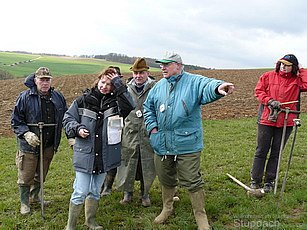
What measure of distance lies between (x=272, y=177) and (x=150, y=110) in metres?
2.78

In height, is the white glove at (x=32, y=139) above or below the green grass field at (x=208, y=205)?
above

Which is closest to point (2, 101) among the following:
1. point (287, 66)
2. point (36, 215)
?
point (36, 215)

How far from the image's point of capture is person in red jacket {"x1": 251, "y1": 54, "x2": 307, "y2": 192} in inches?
234

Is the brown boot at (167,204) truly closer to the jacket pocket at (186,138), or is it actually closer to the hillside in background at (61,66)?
the jacket pocket at (186,138)

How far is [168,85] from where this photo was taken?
4.93 meters

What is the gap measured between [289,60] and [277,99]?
0.66 metres

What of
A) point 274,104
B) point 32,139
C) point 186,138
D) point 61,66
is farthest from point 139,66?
point 61,66

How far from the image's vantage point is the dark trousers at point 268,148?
625 cm

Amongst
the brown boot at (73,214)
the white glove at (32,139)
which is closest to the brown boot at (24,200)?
the white glove at (32,139)

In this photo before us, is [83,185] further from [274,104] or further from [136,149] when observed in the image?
[274,104]

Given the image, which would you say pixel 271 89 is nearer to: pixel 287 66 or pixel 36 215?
pixel 287 66

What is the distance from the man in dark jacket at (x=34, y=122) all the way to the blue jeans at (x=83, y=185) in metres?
0.96

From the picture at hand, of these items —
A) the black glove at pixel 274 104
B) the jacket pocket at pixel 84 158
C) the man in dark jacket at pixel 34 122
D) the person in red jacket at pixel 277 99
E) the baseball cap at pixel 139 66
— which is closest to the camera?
the jacket pocket at pixel 84 158

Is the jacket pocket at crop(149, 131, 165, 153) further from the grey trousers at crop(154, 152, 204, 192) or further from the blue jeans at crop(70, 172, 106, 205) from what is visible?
the blue jeans at crop(70, 172, 106, 205)
